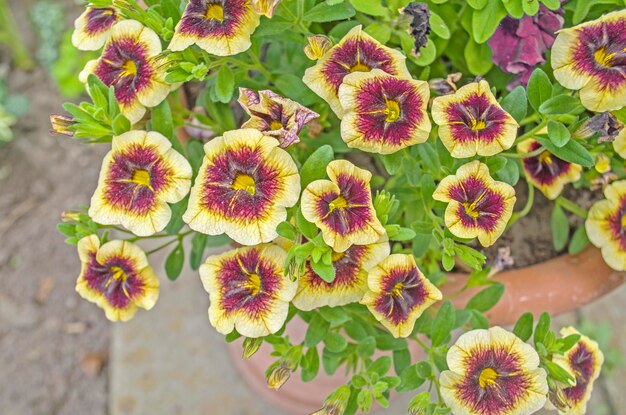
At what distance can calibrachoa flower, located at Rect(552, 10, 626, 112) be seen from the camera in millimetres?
730

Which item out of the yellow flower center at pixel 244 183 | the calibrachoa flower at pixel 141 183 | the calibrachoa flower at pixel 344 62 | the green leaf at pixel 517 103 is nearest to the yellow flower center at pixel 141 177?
the calibrachoa flower at pixel 141 183

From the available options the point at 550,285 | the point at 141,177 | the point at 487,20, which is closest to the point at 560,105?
the point at 487,20

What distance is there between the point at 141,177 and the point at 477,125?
373mm

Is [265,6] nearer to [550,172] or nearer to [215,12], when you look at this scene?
[215,12]

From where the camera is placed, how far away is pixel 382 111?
0.73 meters

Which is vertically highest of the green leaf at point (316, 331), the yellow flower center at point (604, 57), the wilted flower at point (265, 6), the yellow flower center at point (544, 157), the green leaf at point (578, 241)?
the wilted flower at point (265, 6)

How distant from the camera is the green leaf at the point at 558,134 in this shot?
2.49ft

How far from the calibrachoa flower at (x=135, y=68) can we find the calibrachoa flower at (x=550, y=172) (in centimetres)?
47

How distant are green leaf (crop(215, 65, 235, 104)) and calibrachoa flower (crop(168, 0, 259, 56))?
0.21 ft

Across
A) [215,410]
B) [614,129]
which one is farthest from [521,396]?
[215,410]

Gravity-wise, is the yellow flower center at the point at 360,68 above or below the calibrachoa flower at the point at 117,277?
above

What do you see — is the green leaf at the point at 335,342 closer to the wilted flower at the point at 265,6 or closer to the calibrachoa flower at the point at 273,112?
the calibrachoa flower at the point at 273,112

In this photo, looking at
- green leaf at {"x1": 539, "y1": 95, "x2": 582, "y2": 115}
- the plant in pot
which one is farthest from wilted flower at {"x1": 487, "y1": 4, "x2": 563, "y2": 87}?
green leaf at {"x1": 539, "y1": 95, "x2": 582, "y2": 115}

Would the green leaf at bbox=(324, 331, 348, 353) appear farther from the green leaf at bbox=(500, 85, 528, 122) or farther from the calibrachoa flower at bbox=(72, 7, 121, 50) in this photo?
the calibrachoa flower at bbox=(72, 7, 121, 50)
